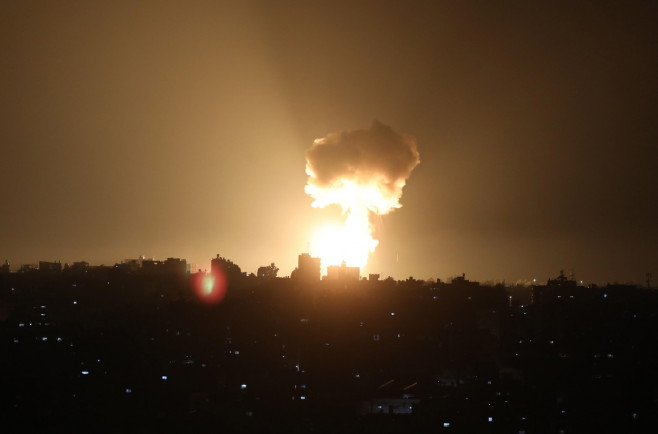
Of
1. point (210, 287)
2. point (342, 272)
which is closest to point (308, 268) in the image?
point (342, 272)

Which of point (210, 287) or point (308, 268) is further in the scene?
point (210, 287)

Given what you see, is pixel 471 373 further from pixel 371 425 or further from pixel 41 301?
pixel 41 301

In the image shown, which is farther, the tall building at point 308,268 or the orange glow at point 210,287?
the tall building at point 308,268

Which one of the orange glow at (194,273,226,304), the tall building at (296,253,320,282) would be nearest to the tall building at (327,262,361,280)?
the tall building at (296,253,320,282)

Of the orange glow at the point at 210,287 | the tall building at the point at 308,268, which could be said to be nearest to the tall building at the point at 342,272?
the tall building at the point at 308,268

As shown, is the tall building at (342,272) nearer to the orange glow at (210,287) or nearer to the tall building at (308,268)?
the tall building at (308,268)

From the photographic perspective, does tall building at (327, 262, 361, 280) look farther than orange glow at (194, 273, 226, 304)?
Yes

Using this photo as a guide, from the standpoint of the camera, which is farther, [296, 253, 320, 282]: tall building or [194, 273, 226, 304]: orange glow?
[296, 253, 320, 282]: tall building

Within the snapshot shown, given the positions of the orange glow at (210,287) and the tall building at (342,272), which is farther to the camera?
the tall building at (342,272)

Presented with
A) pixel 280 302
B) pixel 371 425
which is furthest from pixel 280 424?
pixel 280 302

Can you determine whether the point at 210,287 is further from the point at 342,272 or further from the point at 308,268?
the point at 342,272

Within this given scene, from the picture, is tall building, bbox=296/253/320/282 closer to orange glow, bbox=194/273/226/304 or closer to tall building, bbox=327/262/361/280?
tall building, bbox=327/262/361/280
